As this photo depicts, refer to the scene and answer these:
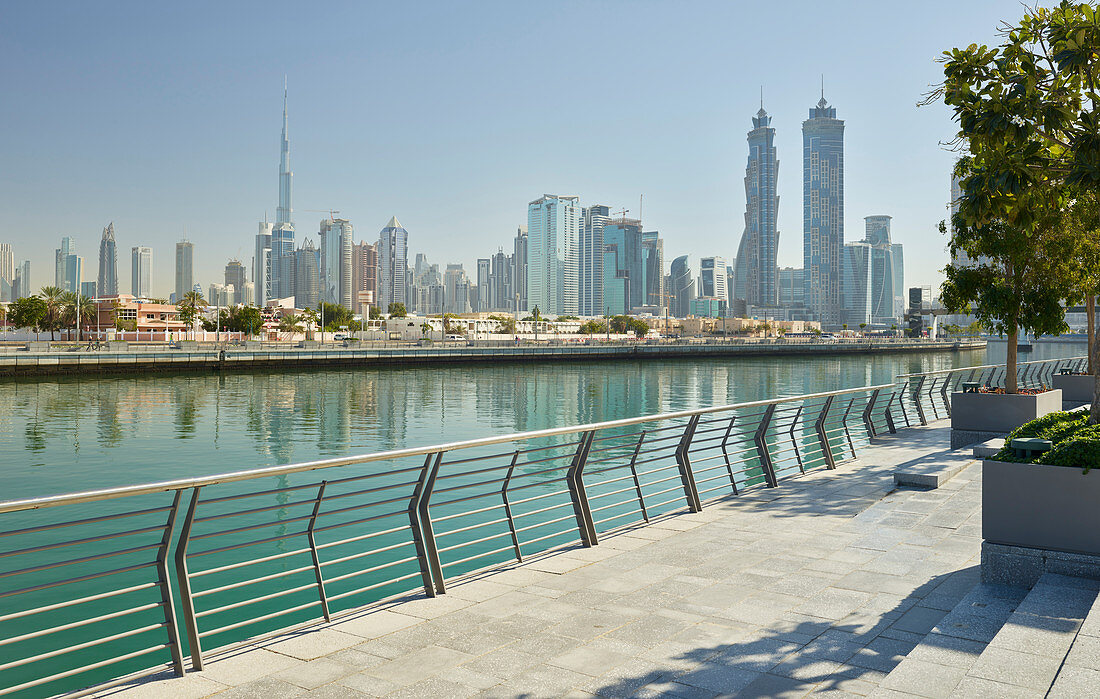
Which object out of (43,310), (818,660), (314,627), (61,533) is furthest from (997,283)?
(43,310)

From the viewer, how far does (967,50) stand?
7555mm

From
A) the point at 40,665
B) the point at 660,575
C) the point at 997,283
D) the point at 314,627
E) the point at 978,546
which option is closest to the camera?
the point at 314,627

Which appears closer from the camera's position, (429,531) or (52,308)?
(429,531)

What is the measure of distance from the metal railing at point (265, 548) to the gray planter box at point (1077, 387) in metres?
5.15

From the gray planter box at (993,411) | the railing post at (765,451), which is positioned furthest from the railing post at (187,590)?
the gray planter box at (993,411)

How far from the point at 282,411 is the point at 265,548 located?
27365 mm

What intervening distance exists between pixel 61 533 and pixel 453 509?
323 inches

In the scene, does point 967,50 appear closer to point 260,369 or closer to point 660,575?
point 660,575

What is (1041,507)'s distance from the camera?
6230 mm

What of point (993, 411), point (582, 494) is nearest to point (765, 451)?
point (582, 494)

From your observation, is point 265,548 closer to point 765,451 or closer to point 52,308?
point 765,451

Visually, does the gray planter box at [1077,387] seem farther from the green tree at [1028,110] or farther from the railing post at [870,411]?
the green tree at [1028,110]

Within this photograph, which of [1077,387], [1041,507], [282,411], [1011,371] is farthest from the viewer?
[282,411]

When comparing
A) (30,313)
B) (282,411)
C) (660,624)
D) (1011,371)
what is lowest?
(282,411)
